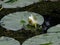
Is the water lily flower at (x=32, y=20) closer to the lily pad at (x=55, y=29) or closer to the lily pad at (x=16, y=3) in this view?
the lily pad at (x=55, y=29)

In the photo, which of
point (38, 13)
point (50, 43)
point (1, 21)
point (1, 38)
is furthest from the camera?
point (38, 13)

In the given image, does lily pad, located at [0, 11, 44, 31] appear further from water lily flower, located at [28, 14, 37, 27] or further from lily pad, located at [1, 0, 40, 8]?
lily pad, located at [1, 0, 40, 8]

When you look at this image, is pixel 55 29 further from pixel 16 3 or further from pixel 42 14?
pixel 16 3

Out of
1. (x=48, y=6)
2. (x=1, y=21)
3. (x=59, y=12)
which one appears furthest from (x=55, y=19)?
(x=1, y=21)

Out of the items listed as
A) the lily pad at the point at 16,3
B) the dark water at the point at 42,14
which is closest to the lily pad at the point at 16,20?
the dark water at the point at 42,14

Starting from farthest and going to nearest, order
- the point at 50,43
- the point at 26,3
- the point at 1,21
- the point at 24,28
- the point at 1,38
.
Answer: the point at 26,3 → the point at 1,21 → the point at 24,28 → the point at 1,38 → the point at 50,43

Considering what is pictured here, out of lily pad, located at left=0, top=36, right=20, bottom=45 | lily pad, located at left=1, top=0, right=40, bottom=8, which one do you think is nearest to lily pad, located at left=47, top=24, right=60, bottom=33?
lily pad, located at left=0, top=36, right=20, bottom=45

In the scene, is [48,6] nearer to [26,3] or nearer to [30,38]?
[26,3]

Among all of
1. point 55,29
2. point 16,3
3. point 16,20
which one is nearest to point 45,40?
point 55,29
